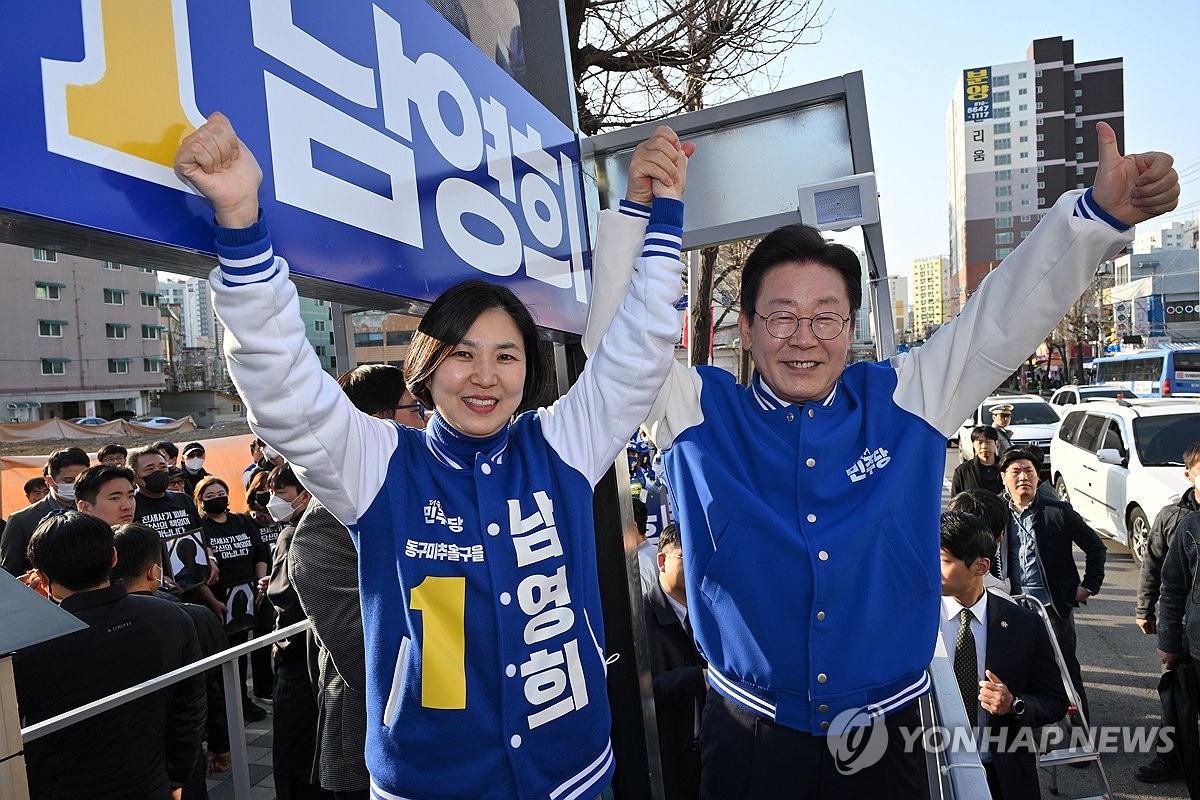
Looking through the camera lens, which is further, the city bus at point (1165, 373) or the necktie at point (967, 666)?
the city bus at point (1165, 373)

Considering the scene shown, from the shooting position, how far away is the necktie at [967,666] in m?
3.32

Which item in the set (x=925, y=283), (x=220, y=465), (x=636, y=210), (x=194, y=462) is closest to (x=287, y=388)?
(x=636, y=210)

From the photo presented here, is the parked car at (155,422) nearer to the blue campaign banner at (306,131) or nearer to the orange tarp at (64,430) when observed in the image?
the orange tarp at (64,430)

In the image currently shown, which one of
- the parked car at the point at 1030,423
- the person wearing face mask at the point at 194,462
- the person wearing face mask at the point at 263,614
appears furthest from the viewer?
the parked car at the point at 1030,423

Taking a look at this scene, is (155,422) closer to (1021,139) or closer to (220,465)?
(220,465)

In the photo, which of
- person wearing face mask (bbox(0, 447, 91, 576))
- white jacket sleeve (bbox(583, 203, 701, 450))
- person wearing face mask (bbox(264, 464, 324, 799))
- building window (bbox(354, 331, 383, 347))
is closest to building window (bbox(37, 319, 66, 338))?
person wearing face mask (bbox(0, 447, 91, 576))

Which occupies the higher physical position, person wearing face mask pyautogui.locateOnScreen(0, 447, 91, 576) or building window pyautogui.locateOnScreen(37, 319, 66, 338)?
building window pyautogui.locateOnScreen(37, 319, 66, 338)

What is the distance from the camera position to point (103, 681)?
2.83m

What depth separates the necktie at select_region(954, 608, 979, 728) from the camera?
332 centimetres

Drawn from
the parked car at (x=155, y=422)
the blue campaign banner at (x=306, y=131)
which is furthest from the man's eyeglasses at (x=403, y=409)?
the parked car at (x=155, y=422)

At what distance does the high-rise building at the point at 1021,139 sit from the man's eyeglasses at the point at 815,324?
94.9 m

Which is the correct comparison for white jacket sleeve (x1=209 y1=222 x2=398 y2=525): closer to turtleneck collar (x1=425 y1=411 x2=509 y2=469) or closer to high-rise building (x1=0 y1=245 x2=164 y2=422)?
turtleneck collar (x1=425 y1=411 x2=509 y2=469)

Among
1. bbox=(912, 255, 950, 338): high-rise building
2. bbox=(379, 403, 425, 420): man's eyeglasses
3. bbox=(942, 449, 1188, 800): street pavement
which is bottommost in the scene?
bbox=(942, 449, 1188, 800): street pavement

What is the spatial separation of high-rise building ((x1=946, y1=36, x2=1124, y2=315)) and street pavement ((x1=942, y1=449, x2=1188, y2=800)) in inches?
3458
